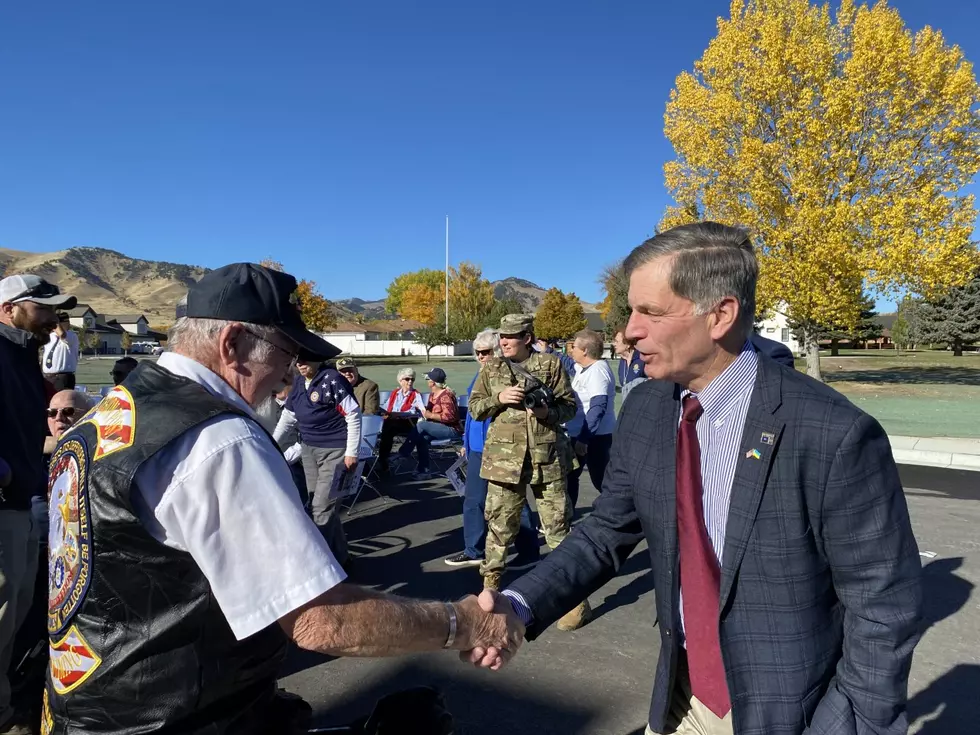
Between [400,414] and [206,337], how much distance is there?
8.70 meters

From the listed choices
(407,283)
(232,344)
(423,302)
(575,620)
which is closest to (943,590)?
(575,620)

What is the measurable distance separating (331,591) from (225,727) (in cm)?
41

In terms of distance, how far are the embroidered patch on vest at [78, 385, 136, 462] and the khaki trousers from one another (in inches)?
61.3

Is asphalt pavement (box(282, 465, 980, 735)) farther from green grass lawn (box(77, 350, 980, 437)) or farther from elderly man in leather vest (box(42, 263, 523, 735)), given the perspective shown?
green grass lawn (box(77, 350, 980, 437))

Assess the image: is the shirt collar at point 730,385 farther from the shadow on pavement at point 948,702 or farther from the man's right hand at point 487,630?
the shadow on pavement at point 948,702

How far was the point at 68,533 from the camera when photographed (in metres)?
1.42

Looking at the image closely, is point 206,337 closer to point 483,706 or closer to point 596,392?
point 483,706

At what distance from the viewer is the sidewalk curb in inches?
406

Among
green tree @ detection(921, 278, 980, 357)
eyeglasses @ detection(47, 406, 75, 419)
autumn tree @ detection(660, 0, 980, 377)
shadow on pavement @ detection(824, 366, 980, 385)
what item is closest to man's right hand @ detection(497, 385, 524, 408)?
eyeglasses @ detection(47, 406, 75, 419)

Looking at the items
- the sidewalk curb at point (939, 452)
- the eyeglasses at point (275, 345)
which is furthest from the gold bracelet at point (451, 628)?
the sidewalk curb at point (939, 452)

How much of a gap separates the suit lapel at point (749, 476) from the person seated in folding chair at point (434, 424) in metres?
8.59

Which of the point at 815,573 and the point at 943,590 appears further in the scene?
the point at 943,590

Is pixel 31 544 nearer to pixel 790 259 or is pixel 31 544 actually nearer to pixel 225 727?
pixel 225 727

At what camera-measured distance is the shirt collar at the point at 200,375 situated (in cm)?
152
